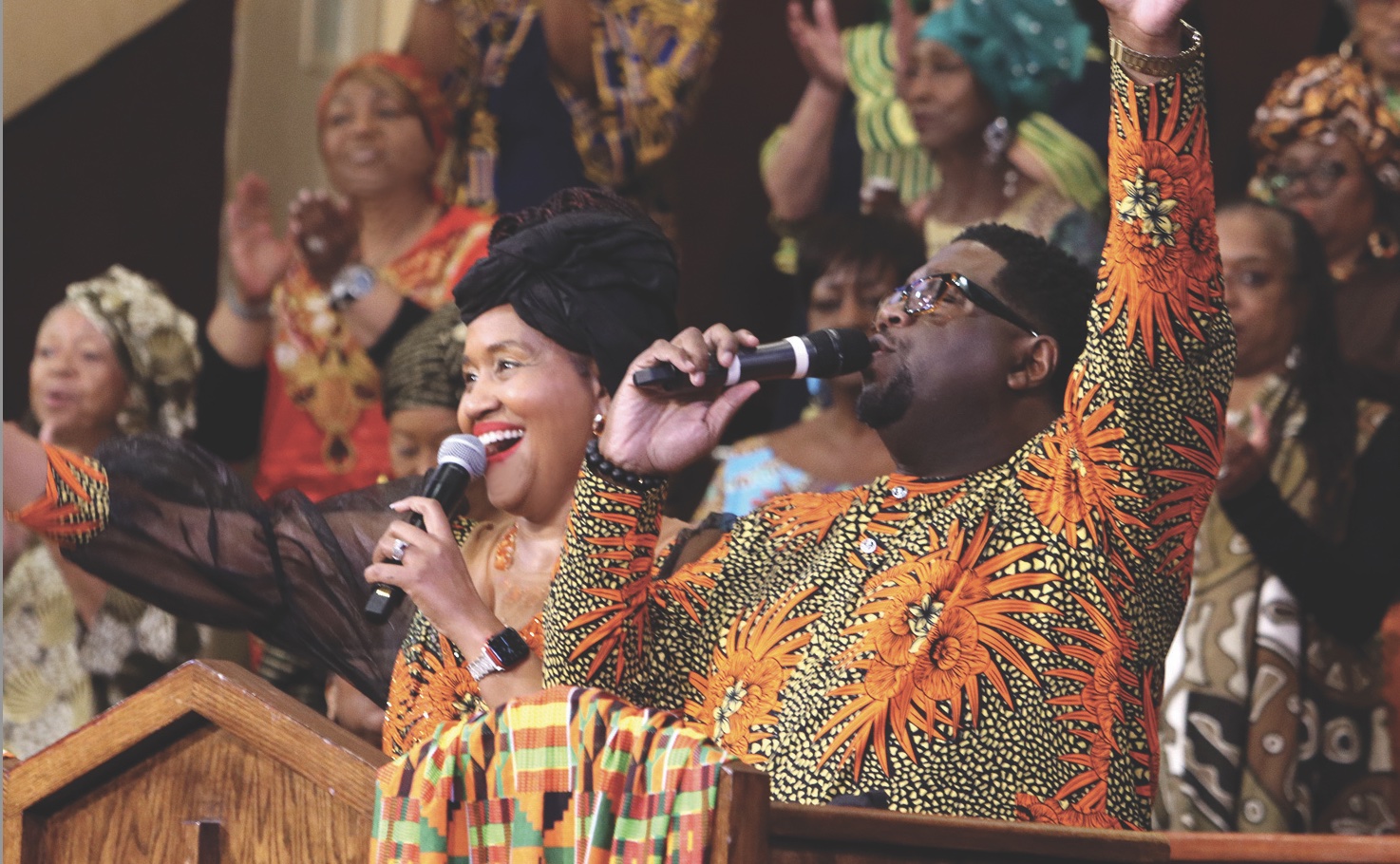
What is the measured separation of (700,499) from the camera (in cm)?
427

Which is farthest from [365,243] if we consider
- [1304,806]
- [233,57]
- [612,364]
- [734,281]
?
[1304,806]

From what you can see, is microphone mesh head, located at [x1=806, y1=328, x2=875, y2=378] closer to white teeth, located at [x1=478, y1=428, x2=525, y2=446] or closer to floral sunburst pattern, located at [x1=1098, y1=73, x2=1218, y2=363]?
floral sunburst pattern, located at [x1=1098, y1=73, x2=1218, y2=363]

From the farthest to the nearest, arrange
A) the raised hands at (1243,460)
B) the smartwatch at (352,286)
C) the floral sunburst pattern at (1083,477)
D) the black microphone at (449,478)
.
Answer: the smartwatch at (352,286), the raised hands at (1243,460), the black microphone at (449,478), the floral sunburst pattern at (1083,477)

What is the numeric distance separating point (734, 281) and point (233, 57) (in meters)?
1.83

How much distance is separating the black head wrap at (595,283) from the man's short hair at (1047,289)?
469 millimetres

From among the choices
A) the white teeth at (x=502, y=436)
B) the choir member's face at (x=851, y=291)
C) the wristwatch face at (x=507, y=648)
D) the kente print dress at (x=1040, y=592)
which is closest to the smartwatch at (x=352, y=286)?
the choir member's face at (x=851, y=291)

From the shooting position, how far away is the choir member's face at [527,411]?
2697 mm

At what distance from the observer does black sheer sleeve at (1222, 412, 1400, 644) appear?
3361 mm

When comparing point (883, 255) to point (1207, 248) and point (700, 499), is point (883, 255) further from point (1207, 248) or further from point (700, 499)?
point (1207, 248)

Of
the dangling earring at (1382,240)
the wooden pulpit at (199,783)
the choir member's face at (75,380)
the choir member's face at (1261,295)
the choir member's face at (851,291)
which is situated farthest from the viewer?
the choir member's face at (75,380)

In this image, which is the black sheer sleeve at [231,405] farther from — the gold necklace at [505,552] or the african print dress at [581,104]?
the gold necklace at [505,552]

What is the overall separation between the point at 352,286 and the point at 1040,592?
2.65 metres

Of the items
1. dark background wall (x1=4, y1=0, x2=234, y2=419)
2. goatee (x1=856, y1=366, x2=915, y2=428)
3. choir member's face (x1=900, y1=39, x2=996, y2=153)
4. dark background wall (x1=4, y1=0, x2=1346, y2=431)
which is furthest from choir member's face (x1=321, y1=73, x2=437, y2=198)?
goatee (x1=856, y1=366, x2=915, y2=428)

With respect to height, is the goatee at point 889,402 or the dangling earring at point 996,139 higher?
the dangling earring at point 996,139
